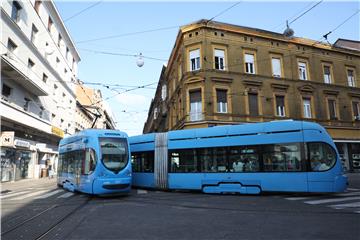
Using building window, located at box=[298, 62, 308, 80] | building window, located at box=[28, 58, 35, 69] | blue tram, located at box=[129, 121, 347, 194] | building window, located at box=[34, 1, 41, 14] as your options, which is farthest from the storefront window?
building window, located at box=[298, 62, 308, 80]

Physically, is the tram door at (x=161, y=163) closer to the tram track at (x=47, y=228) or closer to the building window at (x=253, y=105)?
the tram track at (x=47, y=228)

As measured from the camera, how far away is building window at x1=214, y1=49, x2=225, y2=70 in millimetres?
22297

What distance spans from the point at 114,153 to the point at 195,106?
10.8m

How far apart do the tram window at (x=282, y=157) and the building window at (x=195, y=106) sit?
9.95 meters

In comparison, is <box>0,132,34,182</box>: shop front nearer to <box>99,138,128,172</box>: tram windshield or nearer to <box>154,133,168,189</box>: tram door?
<box>99,138,128,172</box>: tram windshield

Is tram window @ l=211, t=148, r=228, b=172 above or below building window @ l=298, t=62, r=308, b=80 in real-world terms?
below

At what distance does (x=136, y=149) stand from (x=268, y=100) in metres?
12.7

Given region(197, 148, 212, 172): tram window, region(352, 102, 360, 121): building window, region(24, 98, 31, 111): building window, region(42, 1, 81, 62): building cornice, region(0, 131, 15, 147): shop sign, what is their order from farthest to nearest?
region(42, 1, 81, 62): building cornice, region(352, 102, 360, 121): building window, region(24, 98, 31, 111): building window, region(0, 131, 15, 147): shop sign, region(197, 148, 212, 172): tram window

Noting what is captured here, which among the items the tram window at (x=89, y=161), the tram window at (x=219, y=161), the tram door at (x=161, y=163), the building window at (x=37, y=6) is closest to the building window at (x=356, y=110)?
the tram window at (x=219, y=161)

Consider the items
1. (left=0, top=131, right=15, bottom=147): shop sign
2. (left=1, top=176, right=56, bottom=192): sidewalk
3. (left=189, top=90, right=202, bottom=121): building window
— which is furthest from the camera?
(left=189, top=90, right=202, bottom=121): building window

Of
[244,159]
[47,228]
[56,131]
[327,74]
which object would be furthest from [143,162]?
[327,74]

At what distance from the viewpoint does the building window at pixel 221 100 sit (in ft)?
71.1

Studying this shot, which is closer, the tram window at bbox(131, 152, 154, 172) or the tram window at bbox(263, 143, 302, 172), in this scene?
the tram window at bbox(263, 143, 302, 172)

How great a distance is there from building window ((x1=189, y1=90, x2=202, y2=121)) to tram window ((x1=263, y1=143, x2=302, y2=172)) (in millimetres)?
9949
